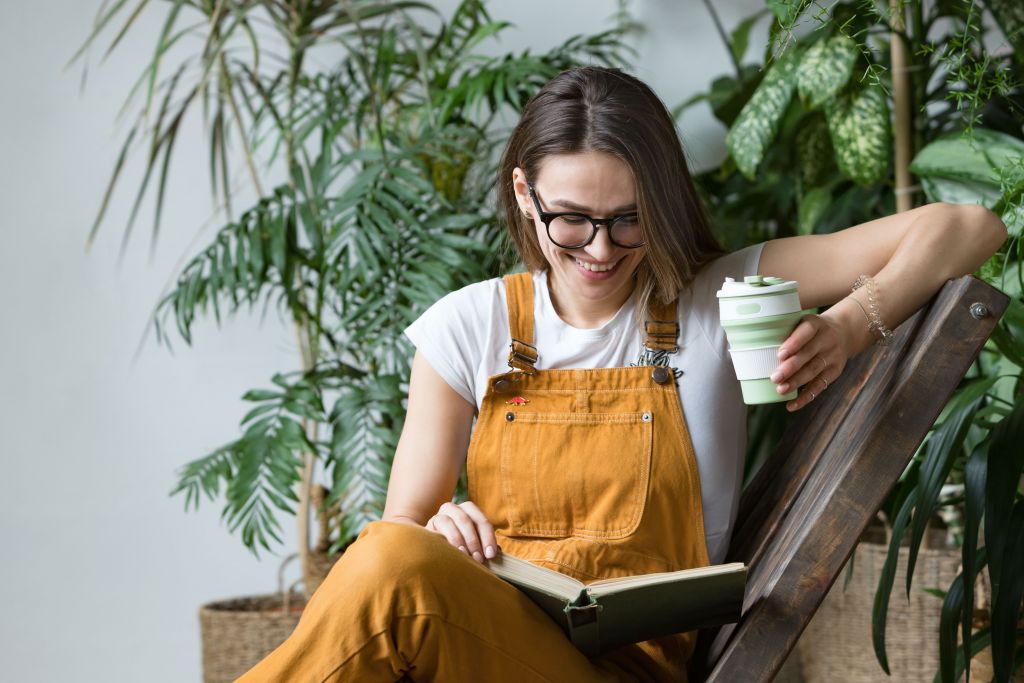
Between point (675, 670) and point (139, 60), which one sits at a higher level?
point (139, 60)

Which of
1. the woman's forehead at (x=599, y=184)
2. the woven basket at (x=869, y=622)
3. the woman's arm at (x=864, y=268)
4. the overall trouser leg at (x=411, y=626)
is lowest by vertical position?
the woven basket at (x=869, y=622)

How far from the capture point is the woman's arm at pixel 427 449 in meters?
1.37

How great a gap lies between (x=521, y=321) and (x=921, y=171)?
1115mm

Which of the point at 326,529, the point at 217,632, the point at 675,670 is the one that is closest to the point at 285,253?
the point at 326,529

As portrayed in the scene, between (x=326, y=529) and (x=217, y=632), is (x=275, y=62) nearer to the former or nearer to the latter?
(x=326, y=529)

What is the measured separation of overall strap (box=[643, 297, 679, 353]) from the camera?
135cm

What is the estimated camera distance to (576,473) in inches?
51.3

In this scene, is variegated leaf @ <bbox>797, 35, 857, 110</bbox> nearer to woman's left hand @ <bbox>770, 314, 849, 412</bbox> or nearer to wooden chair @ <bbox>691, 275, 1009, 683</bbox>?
wooden chair @ <bbox>691, 275, 1009, 683</bbox>

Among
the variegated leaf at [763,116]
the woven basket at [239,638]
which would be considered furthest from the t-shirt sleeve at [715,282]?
the woven basket at [239,638]

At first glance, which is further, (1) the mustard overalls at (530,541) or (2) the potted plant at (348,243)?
(2) the potted plant at (348,243)

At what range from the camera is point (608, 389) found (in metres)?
1.33

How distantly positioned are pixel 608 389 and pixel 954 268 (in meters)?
0.43

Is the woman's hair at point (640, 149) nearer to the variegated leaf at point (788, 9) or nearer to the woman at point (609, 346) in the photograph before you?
the woman at point (609, 346)

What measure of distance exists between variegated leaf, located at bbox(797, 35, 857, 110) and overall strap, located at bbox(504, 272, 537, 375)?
44.3 inches
